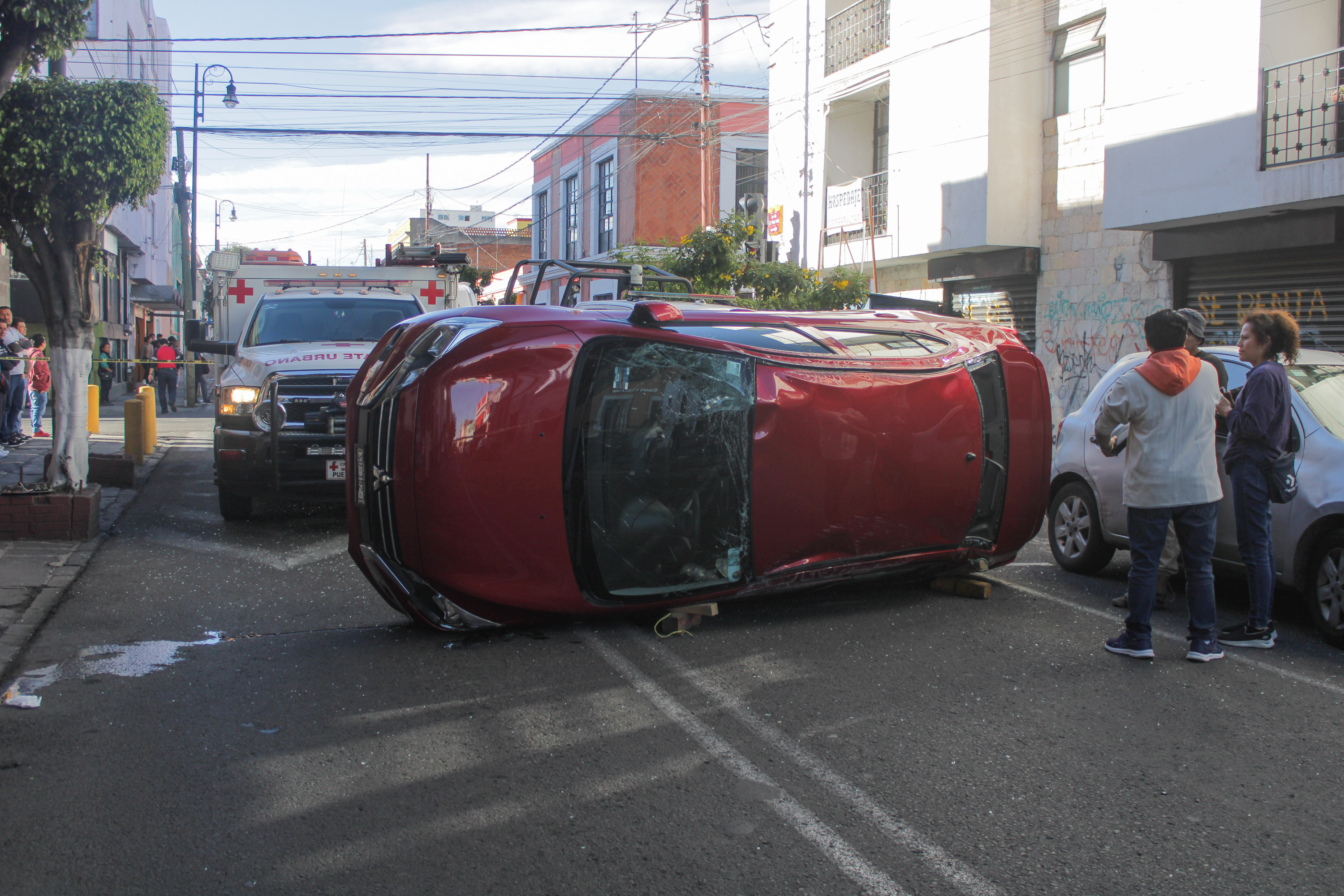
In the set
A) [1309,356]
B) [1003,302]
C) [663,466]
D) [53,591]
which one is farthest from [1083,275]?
[53,591]

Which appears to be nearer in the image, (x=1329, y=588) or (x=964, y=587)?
(x=1329, y=588)

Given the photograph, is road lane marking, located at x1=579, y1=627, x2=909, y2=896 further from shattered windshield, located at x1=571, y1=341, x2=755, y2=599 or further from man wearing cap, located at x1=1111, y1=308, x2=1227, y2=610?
man wearing cap, located at x1=1111, y1=308, x2=1227, y2=610

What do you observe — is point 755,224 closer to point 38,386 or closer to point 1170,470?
point 38,386

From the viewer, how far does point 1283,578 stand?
5.91m

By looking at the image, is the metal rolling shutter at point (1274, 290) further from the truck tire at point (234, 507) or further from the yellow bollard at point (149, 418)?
the yellow bollard at point (149, 418)

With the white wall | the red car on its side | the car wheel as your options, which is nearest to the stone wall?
the white wall

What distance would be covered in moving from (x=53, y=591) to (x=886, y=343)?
5.04 meters

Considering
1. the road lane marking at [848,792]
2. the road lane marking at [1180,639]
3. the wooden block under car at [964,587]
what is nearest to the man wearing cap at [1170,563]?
the road lane marking at [1180,639]

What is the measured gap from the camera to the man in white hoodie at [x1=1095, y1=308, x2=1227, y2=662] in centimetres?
516

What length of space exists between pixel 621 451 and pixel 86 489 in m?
5.37

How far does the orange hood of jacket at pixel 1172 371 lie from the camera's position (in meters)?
5.16

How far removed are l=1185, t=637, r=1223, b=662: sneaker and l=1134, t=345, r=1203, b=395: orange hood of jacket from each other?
1205mm

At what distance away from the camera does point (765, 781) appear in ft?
12.2

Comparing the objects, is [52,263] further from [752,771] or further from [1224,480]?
[1224,480]
